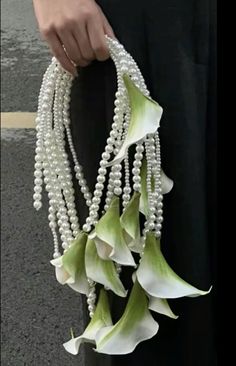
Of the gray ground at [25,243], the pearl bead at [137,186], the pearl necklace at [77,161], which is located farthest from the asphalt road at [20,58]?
the pearl bead at [137,186]

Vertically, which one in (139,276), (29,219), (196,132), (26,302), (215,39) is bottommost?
(26,302)

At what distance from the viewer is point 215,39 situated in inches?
43.3

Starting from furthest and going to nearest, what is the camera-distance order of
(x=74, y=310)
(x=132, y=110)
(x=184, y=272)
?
(x=74, y=310) → (x=184, y=272) → (x=132, y=110)

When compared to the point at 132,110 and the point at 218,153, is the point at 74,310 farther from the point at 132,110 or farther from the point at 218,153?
the point at 132,110

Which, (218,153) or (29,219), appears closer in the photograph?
(218,153)

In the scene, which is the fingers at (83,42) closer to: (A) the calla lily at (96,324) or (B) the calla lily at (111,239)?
(B) the calla lily at (111,239)

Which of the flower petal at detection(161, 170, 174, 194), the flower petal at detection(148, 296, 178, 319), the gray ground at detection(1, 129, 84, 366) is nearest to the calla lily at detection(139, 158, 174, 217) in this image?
the flower petal at detection(161, 170, 174, 194)

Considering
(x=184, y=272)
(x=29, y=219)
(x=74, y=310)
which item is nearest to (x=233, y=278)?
(x=184, y=272)

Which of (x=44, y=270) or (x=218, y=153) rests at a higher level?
(x=218, y=153)

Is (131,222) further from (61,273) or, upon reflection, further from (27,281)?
(27,281)

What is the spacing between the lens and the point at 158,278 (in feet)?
3.32

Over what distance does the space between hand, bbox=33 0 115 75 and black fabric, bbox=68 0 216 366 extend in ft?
0.09

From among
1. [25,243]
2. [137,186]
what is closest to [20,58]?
[25,243]

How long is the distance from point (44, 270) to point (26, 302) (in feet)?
0.26
